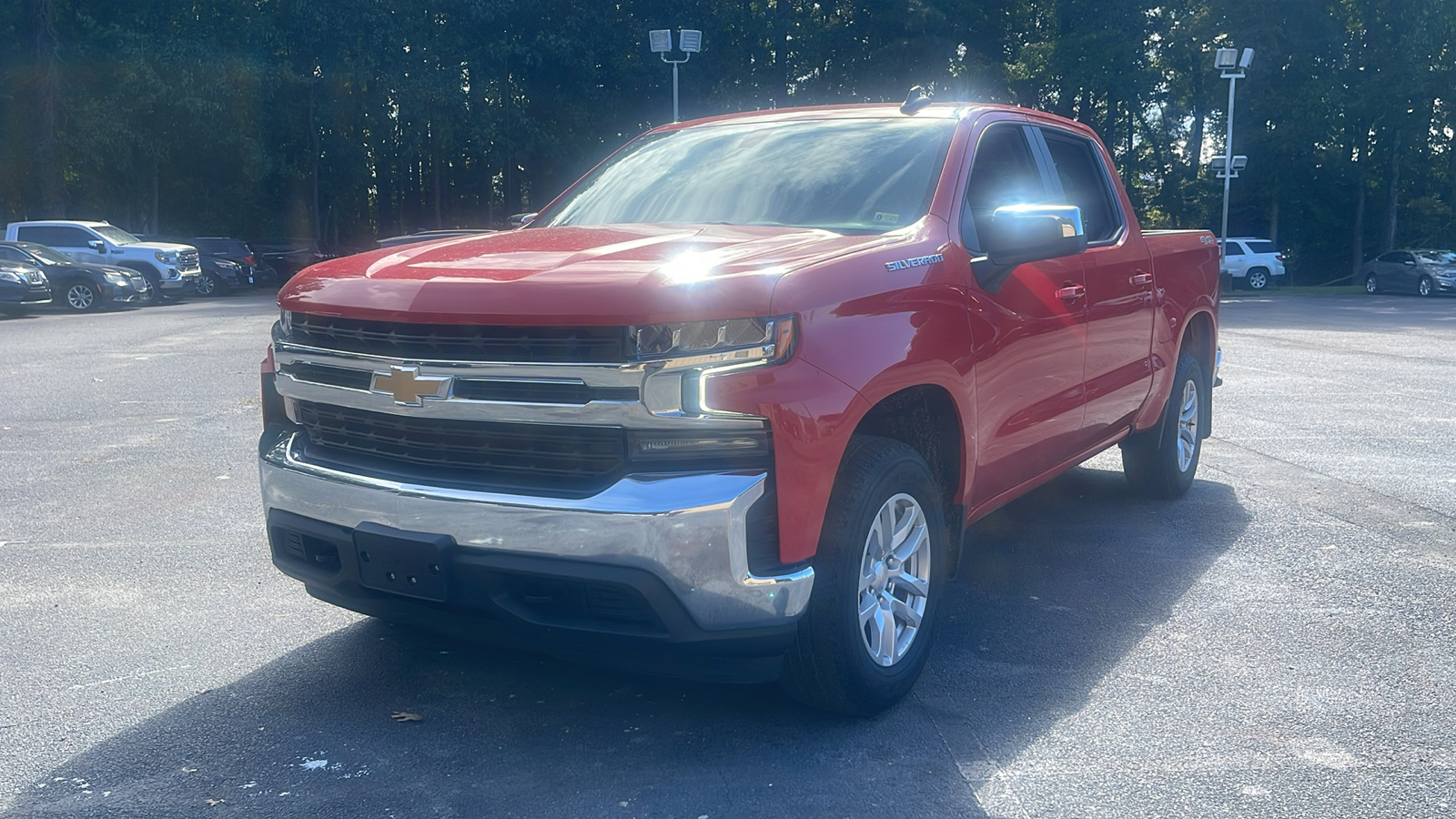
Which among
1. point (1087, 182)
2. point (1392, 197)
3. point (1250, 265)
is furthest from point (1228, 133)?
point (1087, 182)

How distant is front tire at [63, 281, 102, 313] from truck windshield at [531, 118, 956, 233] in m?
24.3

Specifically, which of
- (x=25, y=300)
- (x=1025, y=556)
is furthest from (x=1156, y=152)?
(x=1025, y=556)

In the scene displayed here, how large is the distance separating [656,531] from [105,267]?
27.2 meters

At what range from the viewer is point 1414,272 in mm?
35500

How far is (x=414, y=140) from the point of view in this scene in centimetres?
4219

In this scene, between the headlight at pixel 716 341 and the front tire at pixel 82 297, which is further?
the front tire at pixel 82 297

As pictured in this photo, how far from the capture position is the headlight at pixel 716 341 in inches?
127

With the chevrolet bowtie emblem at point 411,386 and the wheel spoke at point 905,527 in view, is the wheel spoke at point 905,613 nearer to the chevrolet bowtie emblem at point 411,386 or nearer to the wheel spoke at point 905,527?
the wheel spoke at point 905,527

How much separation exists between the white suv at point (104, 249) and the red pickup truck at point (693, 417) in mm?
28089

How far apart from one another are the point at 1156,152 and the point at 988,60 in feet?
37.7

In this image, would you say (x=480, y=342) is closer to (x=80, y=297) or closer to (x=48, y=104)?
(x=80, y=297)

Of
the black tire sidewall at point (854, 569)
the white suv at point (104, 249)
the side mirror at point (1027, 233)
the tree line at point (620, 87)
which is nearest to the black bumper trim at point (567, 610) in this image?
the black tire sidewall at point (854, 569)

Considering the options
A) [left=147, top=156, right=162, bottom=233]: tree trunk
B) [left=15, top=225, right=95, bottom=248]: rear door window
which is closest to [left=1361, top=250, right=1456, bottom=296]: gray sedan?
[left=15, top=225, right=95, bottom=248]: rear door window

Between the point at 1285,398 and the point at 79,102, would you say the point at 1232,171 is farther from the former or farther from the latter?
the point at 79,102
